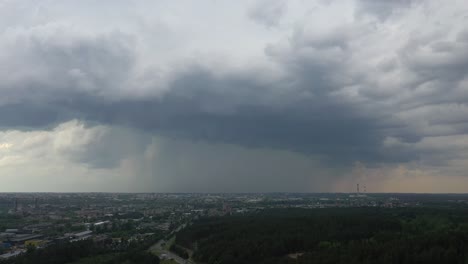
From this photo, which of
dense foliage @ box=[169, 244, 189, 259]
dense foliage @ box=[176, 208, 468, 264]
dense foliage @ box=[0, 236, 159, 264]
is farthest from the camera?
dense foliage @ box=[169, 244, 189, 259]

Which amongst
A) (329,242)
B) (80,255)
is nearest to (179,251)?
(80,255)

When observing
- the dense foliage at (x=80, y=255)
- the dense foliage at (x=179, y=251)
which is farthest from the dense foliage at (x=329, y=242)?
the dense foliage at (x=80, y=255)

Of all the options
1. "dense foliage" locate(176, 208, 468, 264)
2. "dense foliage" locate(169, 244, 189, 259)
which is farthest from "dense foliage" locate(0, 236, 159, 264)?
"dense foliage" locate(176, 208, 468, 264)

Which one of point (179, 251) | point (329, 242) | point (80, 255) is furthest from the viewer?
point (179, 251)

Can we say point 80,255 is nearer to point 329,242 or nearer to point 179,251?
point 179,251

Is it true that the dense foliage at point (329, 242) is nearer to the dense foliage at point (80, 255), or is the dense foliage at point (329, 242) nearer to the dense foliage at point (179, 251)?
the dense foliage at point (179, 251)

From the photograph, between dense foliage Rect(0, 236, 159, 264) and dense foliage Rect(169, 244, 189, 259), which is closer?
dense foliage Rect(0, 236, 159, 264)

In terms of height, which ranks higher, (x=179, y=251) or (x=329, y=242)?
(x=329, y=242)

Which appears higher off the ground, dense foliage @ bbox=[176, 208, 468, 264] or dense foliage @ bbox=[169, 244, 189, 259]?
dense foliage @ bbox=[176, 208, 468, 264]

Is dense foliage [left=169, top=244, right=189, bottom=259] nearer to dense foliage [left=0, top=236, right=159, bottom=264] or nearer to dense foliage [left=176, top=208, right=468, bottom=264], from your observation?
dense foliage [left=176, top=208, right=468, bottom=264]
